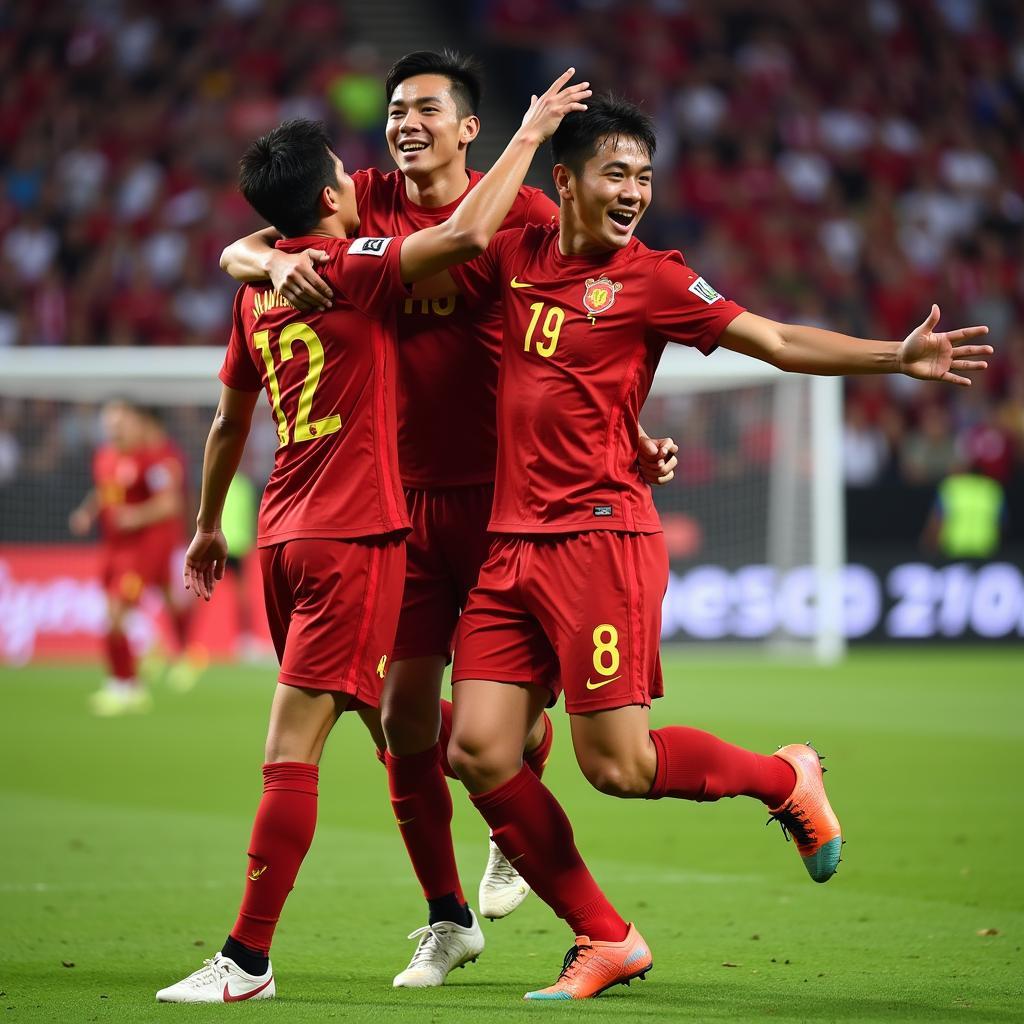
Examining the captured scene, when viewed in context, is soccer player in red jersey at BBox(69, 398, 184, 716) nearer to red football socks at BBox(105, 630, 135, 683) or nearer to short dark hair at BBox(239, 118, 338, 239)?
red football socks at BBox(105, 630, 135, 683)

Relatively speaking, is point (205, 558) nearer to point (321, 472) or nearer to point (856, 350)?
point (321, 472)

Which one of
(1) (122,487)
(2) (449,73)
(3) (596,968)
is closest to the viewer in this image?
(3) (596,968)

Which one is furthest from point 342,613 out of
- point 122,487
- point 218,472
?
point 122,487

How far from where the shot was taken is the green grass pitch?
448 centimetres

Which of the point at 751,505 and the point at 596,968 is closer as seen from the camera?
the point at 596,968

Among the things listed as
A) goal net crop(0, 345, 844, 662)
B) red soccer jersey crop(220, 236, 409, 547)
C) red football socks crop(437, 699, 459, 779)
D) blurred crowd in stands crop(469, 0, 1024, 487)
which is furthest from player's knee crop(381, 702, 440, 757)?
blurred crowd in stands crop(469, 0, 1024, 487)

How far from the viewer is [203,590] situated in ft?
17.7

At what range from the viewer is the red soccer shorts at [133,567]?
13078 mm

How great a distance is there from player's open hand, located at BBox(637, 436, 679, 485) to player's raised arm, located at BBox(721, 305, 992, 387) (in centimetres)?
39

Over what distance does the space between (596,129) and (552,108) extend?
0.14m

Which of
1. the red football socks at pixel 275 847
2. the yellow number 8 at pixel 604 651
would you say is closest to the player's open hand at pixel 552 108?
the yellow number 8 at pixel 604 651

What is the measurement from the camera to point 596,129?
4.71 m

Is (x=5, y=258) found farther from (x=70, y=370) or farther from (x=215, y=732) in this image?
(x=215, y=732)

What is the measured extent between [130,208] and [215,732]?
9453 mm
